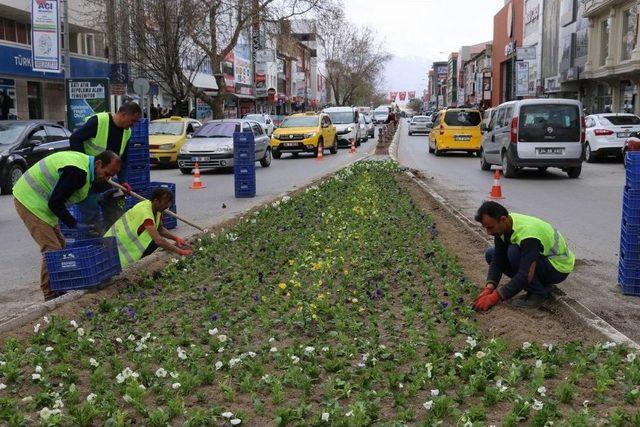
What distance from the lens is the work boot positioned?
569cm

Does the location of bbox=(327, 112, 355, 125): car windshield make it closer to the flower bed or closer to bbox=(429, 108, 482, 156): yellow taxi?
bbox=(429, 108, 482, 156): yellow taxi

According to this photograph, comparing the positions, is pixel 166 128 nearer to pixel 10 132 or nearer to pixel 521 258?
pixel 10 132

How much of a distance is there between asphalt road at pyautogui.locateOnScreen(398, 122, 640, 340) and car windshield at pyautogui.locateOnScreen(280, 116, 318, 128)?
529cm

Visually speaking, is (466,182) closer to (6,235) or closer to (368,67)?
(6,235)

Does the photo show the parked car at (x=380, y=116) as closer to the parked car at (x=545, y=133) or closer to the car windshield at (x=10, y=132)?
the parked car at (x=545, y=133)

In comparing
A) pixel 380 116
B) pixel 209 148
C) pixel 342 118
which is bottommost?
pixel 209 148

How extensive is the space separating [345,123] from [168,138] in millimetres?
15229

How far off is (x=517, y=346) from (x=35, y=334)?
3419 millimetres

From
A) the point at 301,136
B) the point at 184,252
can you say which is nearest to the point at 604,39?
the point at 301,136

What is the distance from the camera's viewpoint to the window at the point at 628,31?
3319 cm

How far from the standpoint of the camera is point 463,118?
27.8m

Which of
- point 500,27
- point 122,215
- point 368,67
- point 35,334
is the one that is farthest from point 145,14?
point 368,67

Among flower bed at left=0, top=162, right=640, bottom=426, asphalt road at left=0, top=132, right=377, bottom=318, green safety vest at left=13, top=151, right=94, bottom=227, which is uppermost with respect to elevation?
green safety vest at left=13, top=151, right=94, bottom=227

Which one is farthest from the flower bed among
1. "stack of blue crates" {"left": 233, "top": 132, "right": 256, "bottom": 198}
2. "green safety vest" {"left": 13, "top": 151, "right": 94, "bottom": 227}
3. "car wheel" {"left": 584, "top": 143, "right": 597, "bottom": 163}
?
"car wheel" {"left": 584, "top": 143, "right": 597, "bottom": 163}
